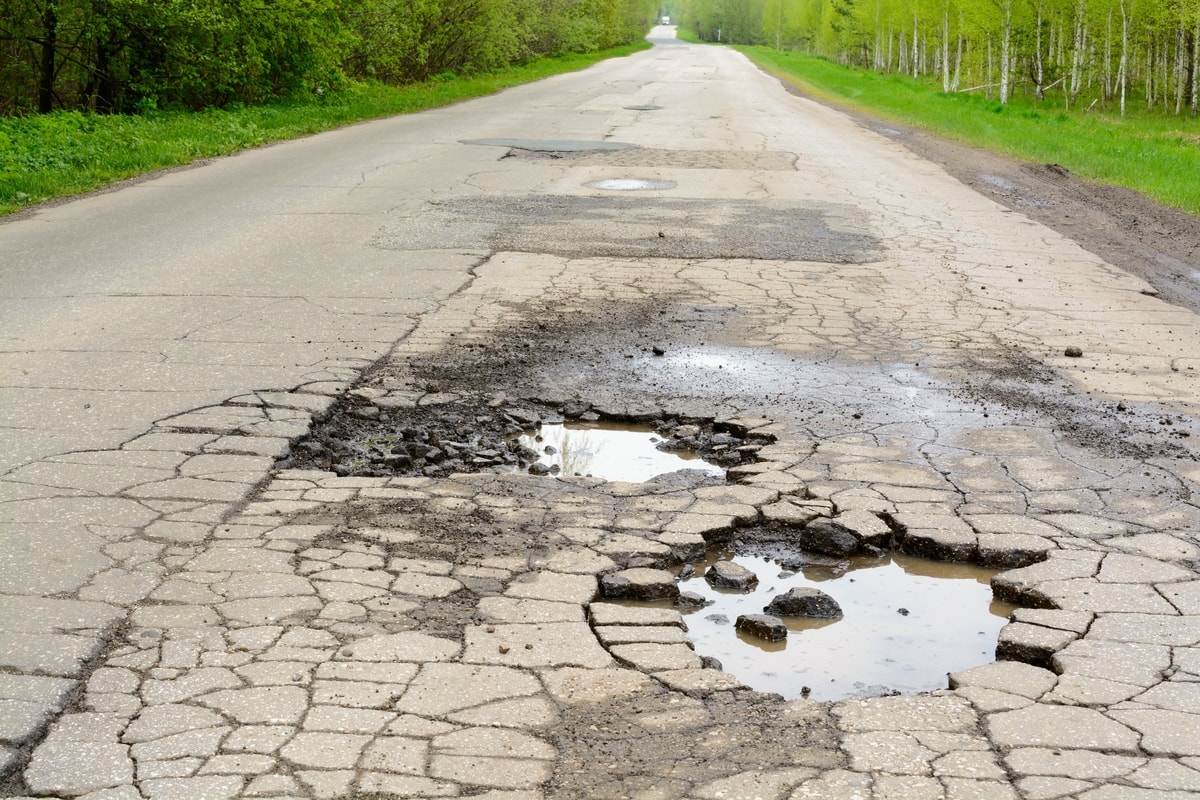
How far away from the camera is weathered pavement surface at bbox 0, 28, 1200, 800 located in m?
3.02

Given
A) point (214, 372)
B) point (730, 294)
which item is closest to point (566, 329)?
point (730, 294)

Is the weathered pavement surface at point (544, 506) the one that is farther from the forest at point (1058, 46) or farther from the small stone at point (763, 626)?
the forest at point (1058, 46)

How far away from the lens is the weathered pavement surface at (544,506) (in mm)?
3018

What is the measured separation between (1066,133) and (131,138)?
18056mm

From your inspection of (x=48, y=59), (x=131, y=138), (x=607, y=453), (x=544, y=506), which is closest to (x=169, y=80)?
(x=48, y=59)

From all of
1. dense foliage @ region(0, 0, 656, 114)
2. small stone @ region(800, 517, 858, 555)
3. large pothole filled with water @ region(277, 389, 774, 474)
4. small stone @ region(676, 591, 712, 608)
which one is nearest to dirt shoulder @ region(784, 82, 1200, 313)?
large pothole filled with water @ region(277, 389, 774, 474)

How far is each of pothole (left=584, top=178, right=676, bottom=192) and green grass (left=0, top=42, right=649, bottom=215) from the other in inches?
214

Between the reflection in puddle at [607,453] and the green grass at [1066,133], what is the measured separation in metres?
10.5

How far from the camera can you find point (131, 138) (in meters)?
15.5

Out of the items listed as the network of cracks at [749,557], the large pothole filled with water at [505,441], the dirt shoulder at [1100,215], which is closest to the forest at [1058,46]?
the dirt shoulder at [1100,215]

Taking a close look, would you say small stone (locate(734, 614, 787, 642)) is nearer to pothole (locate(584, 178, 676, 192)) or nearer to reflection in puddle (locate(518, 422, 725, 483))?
reflection in puddle (locate(518, 422, 725, 483))

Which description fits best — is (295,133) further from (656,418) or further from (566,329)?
(656,418)

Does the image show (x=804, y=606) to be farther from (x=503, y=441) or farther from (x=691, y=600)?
(x=503, y=441)

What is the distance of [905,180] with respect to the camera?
50.1 feet
